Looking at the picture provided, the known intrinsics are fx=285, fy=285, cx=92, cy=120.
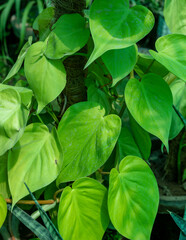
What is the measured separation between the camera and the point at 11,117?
1.67ft

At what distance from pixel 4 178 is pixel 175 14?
0.49 metres

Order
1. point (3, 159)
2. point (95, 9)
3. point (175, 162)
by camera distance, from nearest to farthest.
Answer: point (95, 9)
point (3, 159)
point (175, 162)

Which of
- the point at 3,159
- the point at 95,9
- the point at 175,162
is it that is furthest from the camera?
the point at 175,162

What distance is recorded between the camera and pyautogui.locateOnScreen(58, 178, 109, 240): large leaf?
0.52 m

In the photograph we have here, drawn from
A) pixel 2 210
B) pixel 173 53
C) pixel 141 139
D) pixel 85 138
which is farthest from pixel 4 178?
pixel 173 53

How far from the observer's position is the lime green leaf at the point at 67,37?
0.54 meters

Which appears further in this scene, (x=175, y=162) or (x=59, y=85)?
(x=175, y=162)

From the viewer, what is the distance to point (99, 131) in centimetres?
55

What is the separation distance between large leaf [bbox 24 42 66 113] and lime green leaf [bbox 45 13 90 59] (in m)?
0.02

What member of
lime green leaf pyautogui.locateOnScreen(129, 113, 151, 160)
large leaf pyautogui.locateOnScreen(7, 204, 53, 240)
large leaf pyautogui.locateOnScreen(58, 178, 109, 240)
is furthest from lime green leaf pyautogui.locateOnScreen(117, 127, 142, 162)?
large leaf pyautogui.locateOnScreen(7, 204, 53, 240)

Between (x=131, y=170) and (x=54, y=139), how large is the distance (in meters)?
0.16

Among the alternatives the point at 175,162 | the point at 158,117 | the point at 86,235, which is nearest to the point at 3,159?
the point at 86,235

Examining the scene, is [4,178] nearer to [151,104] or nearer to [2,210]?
[2,210]

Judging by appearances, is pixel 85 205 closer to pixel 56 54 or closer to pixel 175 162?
pixel 56 54
